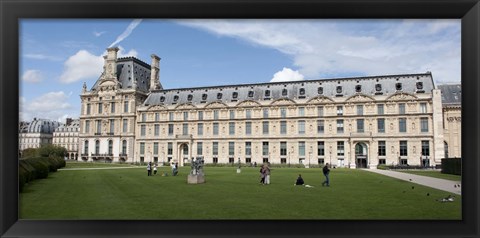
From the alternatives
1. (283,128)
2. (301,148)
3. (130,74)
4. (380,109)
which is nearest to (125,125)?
(130,74)

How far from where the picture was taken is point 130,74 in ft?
278

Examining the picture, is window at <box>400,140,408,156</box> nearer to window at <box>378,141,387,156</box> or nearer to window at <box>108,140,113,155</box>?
window at <box>378,141,387,156</box>

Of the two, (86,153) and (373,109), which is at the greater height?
(373,109)

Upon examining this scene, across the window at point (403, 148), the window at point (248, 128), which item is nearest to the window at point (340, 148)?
the window at point (403, 148)

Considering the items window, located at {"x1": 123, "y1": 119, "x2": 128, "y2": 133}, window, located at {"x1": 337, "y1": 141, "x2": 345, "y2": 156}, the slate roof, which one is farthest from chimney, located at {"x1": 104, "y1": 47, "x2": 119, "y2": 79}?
the slate roof

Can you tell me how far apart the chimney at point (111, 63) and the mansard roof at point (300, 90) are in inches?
373

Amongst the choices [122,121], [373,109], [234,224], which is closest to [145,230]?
[234,224]

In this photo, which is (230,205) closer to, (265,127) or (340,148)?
(340,148)

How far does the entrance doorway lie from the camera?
66.2m

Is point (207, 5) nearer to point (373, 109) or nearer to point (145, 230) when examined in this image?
point (145, 230)

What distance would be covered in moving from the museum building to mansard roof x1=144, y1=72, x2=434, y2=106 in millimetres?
177

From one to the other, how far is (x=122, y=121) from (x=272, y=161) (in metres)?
33.8

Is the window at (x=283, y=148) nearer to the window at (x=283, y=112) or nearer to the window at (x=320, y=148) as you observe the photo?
the window at (x=283, y=112)
